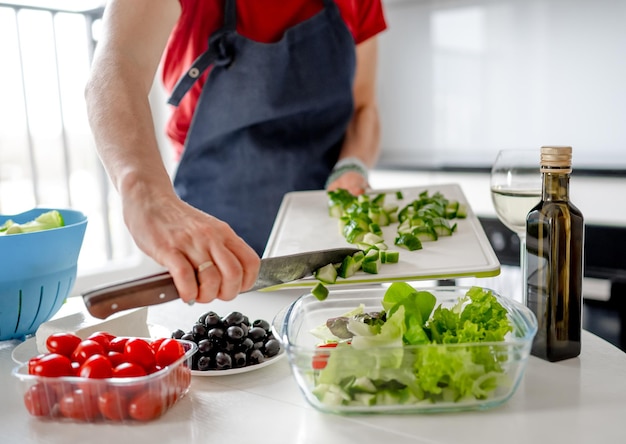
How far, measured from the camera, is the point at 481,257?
1.12m

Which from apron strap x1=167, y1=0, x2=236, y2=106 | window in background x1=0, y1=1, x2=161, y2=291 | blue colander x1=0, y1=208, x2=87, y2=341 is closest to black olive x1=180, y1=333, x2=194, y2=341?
blue colander x1=0, y1=208, x2=87, y2=341

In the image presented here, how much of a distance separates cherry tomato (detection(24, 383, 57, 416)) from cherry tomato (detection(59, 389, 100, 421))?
0.02 m

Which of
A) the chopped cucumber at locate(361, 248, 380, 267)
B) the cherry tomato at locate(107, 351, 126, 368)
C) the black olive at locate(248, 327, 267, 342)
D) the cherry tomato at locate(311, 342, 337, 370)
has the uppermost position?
the chopped cucumber at locate(361, 248, 380, 267)

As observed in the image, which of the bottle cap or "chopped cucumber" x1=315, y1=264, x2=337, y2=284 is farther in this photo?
"chopped cucumber" x1=315, y1=264, x2=337, y2=284

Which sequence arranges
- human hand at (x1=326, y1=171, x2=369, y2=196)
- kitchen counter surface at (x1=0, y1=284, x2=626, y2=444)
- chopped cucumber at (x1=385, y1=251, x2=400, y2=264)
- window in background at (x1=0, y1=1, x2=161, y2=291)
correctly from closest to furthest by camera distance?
kitchen counter surface at (x1=0, y1=284, x2=626, y2=444), chopped cucumber at (x1=385, y1=251, x2=400, y2=264), human hand at (x1=326, y1=171, x2=369, y2=196), window in background at (x1=0, y1=1, x2=161, y2=291)

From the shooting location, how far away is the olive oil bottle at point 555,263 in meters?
0.93

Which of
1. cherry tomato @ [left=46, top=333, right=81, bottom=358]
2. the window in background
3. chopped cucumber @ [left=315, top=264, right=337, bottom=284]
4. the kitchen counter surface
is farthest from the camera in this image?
the window in background

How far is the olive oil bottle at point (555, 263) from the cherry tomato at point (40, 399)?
67 centimetres

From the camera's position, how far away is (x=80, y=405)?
81cm

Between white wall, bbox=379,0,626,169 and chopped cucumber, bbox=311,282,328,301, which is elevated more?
white wall, bbox=379,0,626,169

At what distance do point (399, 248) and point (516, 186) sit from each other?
23 cm

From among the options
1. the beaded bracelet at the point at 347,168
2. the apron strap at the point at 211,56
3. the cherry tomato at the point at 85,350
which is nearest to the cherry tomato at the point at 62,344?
the cherry tomato at the point at 85,350

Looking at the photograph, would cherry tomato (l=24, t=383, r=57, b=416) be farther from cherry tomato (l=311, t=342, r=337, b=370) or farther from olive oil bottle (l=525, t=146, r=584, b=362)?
olive oil bottle (l=525, t=146, r=584, b=362)

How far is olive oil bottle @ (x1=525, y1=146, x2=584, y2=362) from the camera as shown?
3.05 feet
